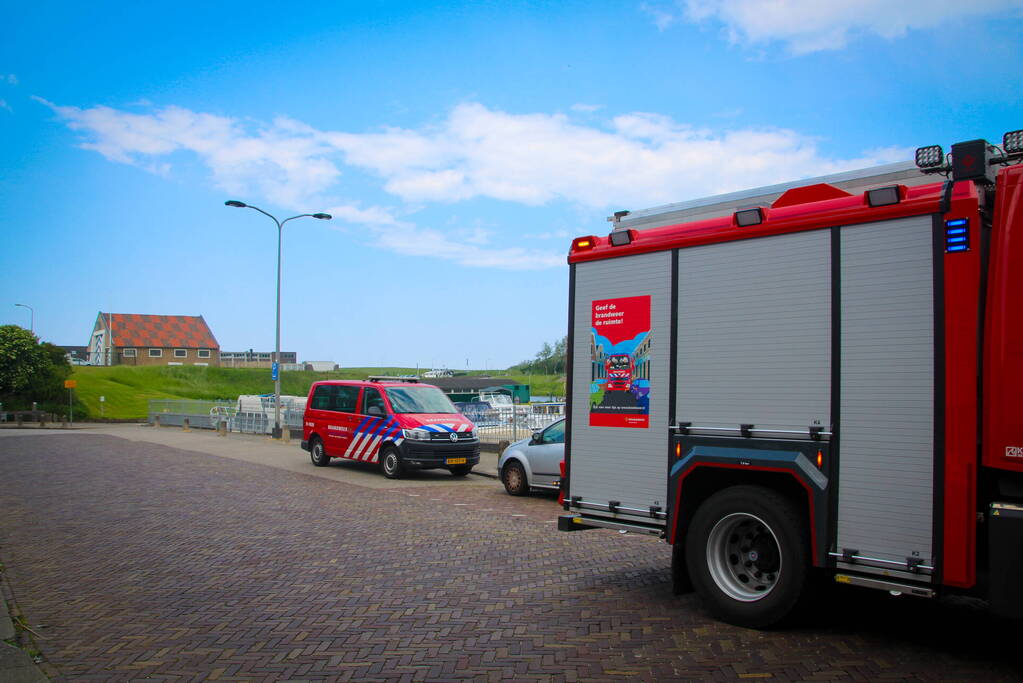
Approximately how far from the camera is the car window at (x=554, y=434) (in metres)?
13.0

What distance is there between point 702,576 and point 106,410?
69.6 m

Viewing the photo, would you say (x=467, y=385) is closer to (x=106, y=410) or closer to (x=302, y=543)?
(x=106, y=410)

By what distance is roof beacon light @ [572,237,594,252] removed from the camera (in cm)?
670

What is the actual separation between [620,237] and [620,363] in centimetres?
104

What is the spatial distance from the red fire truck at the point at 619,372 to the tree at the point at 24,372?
212 feet

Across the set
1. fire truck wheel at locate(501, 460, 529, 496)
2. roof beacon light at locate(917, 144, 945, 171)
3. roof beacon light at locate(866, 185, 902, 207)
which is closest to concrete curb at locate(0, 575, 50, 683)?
roof beacon light at locate(866, 185, 902, 207)

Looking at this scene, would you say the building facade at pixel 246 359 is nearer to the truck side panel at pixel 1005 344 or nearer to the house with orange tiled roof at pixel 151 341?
the house with orange tiled roof at pixel 151 341

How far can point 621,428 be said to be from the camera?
20.5 feet

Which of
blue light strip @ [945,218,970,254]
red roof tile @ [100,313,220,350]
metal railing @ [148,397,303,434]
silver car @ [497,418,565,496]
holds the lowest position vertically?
metal railing @ [148,397,303,434]

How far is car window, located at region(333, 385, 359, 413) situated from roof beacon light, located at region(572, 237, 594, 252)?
1148 cm

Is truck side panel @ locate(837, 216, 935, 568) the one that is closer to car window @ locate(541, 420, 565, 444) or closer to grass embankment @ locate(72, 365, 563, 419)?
car window @ locate(541, 420, 565, 444)

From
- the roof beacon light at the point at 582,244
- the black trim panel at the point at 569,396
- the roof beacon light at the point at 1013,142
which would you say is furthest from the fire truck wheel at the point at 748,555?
the roof beacon light at the point at 1013,142

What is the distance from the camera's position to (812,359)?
5188 mm

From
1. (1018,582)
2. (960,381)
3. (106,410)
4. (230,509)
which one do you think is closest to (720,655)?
(1018,582)
